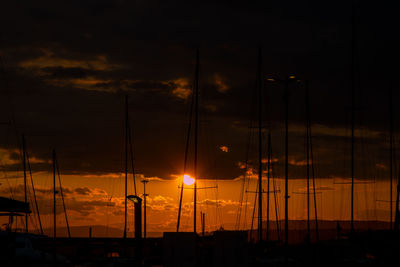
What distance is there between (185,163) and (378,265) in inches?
711

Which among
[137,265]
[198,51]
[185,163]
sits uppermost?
[198,51]

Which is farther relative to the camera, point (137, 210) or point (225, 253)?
point (137, 210)

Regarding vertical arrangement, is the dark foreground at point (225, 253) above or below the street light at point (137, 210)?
below

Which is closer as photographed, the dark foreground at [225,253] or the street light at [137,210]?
the dark foreground at [225,253]

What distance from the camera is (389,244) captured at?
167 ft

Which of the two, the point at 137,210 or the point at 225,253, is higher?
the point at 137,210

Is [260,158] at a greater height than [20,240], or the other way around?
[260,158]

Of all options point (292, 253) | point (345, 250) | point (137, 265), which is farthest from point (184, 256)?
point (292, 253)

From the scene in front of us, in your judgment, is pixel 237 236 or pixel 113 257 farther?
pixel 113 257

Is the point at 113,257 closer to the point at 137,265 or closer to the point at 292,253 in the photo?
the point at 137,265

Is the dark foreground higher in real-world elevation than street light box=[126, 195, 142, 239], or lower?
lower

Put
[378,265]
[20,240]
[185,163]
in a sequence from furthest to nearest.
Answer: [185,163]
[378,265]
[20,240]

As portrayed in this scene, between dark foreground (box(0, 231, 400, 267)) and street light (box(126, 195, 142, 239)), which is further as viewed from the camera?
street light (box(126, 195, 142, 239))

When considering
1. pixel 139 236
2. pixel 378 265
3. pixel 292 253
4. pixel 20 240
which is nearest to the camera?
pixel 20 240
